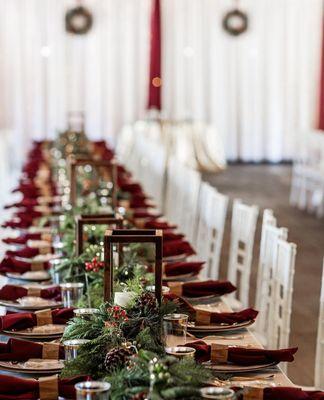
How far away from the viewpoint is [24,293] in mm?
3578

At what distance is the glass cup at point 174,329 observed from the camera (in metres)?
2.67

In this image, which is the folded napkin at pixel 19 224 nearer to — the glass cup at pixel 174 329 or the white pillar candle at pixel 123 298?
the white pillar candle at pixel 123 298

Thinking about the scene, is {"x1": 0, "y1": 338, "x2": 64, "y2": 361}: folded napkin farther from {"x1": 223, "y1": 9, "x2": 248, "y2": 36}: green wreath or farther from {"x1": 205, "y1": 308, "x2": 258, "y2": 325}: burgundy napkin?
{"x1": 223, "y1": 9, "x2": 248, "y2": 36}: green wreath

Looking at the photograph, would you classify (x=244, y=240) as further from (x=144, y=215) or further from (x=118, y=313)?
(x=118, y=313)

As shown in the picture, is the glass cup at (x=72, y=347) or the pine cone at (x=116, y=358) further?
the glass cup at (x=72, y=347)

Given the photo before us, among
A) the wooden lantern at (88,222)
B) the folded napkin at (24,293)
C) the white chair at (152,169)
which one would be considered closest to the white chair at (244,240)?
the wooden lantern at (88,222)

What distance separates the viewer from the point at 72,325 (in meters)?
2.65

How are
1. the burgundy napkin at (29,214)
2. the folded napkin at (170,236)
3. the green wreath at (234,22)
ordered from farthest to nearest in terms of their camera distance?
the green wreath at (234,22) < the burgundy napkin at (29,214) < the folded napkin at (170,236)

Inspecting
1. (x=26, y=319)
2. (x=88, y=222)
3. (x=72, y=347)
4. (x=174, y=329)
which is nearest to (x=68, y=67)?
(x=88, y=222)

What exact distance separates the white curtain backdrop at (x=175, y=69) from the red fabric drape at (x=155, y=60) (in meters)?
0.19

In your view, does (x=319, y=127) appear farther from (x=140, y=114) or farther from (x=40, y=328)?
(x=40, y=328)

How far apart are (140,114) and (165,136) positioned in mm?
1891

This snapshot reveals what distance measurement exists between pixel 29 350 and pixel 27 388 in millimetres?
401

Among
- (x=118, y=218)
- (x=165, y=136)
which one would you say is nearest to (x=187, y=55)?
(x=165, y=136)
